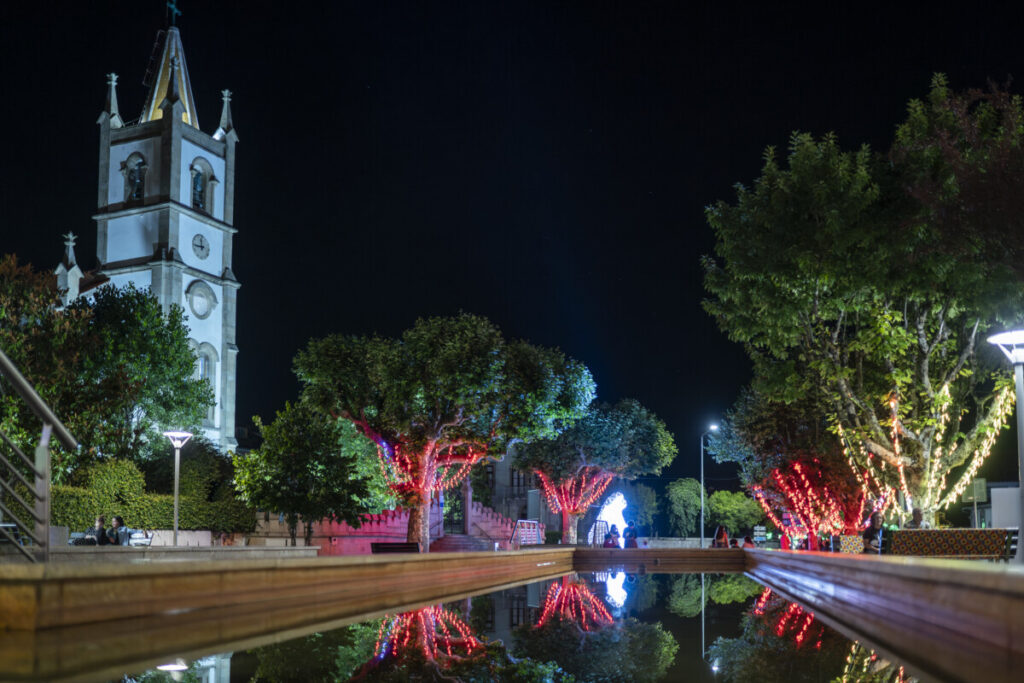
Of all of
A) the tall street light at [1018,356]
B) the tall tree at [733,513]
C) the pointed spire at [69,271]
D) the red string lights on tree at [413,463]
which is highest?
the pointed spire at [69,271]

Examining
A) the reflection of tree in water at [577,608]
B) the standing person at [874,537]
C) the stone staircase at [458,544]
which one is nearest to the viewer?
the reflection of tree in water at [577,608]

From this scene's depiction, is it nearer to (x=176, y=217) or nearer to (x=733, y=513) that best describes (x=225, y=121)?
(x=176, y=217)

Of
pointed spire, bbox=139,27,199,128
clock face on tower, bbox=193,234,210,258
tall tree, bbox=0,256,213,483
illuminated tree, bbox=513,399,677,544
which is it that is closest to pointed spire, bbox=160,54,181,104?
pointed spire, bbox=139,27,199,128

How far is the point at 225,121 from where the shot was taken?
81062mm

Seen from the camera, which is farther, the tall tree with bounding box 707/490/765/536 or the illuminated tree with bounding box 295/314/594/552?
the tall tree with bounding box 707/490/765/536

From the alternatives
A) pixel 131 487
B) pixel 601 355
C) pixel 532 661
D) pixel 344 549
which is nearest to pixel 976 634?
pixel 532 661

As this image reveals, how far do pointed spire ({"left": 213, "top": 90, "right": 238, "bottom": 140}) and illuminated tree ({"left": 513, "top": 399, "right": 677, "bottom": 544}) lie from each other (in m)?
42.9

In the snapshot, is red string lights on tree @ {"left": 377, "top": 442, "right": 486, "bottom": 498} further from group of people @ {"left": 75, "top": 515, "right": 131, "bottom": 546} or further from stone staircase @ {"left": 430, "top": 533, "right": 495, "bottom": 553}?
group of people @ {"left": 75, "top": 515, "right": 131, "bottom": 546}

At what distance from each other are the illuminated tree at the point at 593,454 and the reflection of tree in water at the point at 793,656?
1604 inches

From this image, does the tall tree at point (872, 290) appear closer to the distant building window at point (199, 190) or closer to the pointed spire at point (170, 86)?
the distant building window at point (199, 190)

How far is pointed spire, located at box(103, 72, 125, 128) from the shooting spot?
77062mm

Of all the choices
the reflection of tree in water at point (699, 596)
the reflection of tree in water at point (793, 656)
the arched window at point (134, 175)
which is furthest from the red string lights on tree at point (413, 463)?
the arched window at point (134, 175)

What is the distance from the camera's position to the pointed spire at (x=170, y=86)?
251 feet

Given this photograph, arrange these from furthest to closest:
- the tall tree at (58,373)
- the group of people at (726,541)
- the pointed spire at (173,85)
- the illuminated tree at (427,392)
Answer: the pointed spire at (173,85)
the group of people at (726,541)
the illuminated tree at (427,392)
the tall tree at (58,373)
